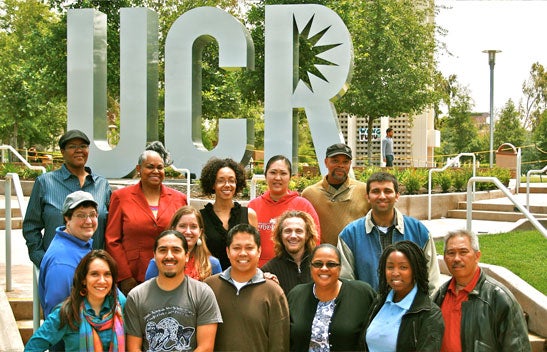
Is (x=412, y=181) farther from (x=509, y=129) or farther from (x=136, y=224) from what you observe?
(x=509, y=129)

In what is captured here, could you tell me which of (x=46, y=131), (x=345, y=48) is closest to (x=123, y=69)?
(x=345, y=48)

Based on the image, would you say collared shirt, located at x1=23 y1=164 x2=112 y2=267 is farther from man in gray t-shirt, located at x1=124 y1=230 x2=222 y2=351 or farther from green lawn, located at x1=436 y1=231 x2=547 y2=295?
green lawn, located at x1=436 y1=231 x2=547 y2=295

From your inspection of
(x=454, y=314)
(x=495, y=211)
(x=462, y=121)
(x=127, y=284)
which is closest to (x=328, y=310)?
(x=454, y=314)

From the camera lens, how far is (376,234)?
430 centimetres

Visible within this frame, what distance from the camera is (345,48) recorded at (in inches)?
434

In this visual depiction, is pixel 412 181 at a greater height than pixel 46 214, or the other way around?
pixel 46 214

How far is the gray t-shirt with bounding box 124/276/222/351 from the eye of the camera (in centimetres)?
366

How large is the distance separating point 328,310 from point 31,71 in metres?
22.1

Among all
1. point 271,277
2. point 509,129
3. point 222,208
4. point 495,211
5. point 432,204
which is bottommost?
point 495,211

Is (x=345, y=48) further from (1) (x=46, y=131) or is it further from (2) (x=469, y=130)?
(2) (x=469, y=130)

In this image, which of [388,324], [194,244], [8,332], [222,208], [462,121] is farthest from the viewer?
[462,121]

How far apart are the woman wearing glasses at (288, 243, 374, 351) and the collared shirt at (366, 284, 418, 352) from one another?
122mm

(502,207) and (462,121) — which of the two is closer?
(502,207)

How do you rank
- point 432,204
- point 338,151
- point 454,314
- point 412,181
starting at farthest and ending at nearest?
point 412,181, point 432,204, point 338,151, point 454,314
